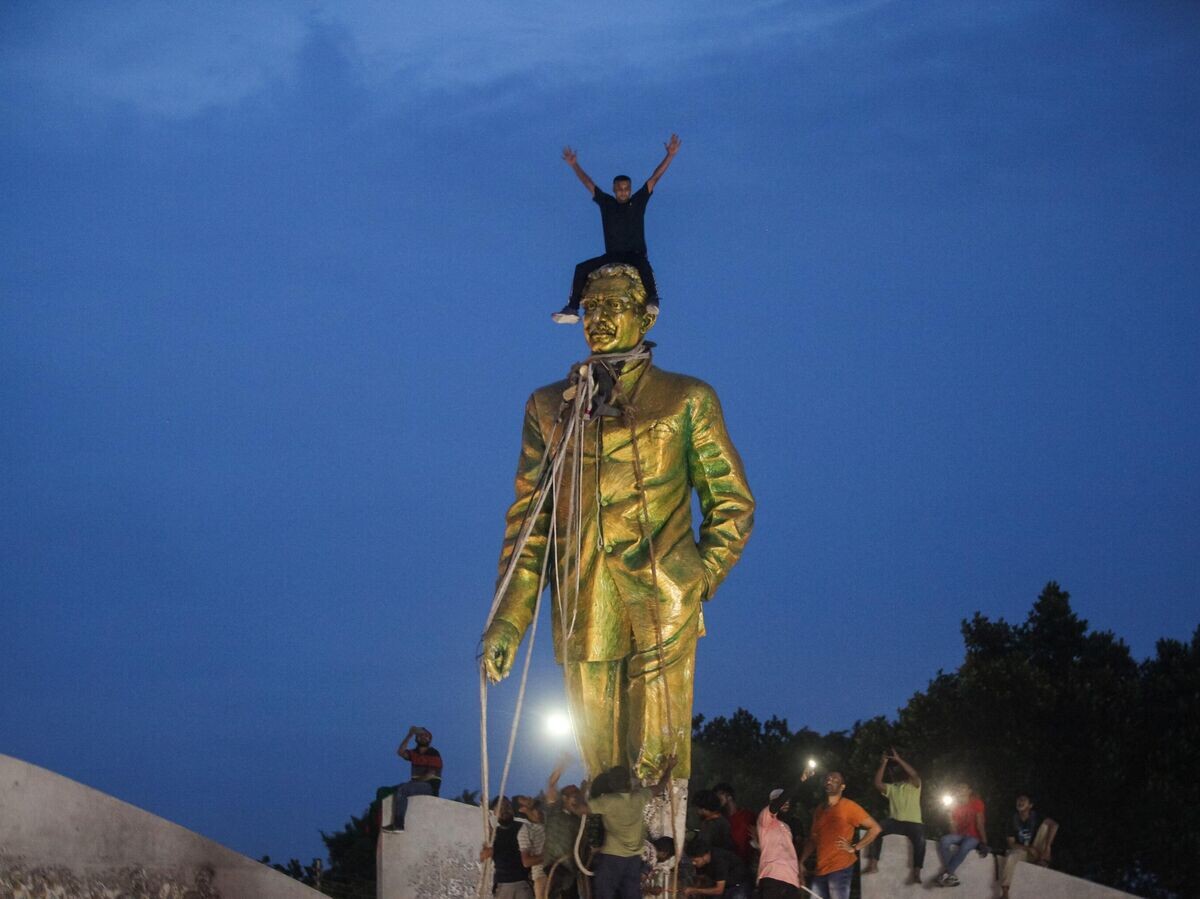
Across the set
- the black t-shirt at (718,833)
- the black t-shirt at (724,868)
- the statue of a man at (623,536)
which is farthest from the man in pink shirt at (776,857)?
the statue of a man at (623,536)

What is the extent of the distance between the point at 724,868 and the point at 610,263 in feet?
12.4

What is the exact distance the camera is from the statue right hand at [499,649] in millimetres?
10430

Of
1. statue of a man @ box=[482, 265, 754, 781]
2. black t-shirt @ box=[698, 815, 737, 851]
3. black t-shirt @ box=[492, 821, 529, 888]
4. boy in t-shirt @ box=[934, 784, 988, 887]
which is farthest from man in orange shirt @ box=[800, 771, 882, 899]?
black t-shirt @ box=[492, 821, 529, 888]

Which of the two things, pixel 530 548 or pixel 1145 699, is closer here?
pixel 530 548

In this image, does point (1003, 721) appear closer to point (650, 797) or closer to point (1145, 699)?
point (1145, 699)

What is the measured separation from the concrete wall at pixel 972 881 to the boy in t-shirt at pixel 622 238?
4791mm

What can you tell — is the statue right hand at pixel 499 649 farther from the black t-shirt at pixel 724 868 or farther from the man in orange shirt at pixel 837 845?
the man in orange shirt at pixel 837 845

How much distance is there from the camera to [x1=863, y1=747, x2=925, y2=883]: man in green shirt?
13.2 metres

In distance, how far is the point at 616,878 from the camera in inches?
379

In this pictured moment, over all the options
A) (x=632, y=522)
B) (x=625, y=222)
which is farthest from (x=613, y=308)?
(x=632, y=522)

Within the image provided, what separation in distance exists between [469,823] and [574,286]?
13.6 feet

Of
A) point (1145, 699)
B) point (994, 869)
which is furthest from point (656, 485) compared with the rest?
point (1145, 699)

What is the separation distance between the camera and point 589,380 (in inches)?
421

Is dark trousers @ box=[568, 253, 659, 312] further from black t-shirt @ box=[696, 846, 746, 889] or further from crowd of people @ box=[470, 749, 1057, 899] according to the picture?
black t-shirt @ box=[696, 846, 746, 889]
